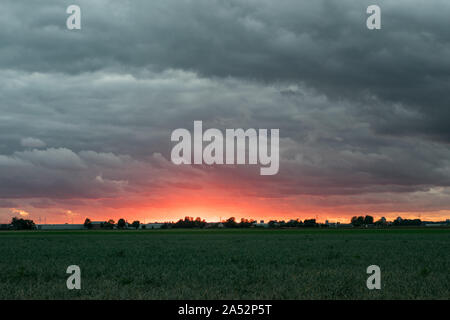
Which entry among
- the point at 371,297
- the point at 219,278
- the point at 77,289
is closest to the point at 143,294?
the point at 77,289

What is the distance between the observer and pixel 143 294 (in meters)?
14.1

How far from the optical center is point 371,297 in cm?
1368

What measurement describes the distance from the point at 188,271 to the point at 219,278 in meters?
2.64

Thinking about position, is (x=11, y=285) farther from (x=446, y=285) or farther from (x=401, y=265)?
(x=401, y=265)
